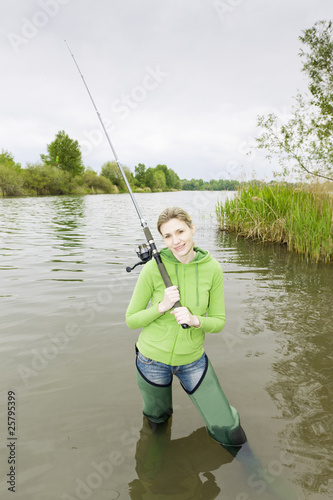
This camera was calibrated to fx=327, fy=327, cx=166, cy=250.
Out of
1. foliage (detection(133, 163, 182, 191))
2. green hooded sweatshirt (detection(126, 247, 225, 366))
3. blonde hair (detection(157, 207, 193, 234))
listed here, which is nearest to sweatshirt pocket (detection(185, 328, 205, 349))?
green hooded sweatshirt (detection(126, 247, 225, 366))

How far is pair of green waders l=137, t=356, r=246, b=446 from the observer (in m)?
2.38

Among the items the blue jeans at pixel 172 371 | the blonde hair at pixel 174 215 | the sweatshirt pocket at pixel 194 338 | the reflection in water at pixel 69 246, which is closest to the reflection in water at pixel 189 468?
the blue jeans at pixel 172 371

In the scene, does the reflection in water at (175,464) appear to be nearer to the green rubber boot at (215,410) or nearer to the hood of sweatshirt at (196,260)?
the green rubber boot at (215,410)

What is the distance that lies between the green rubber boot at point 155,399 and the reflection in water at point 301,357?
→ 981 mm

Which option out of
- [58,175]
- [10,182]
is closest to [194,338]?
[10,182]

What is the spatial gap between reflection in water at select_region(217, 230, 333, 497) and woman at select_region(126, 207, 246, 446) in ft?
1.73

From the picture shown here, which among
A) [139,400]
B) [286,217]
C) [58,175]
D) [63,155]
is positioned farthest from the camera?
[63,155]

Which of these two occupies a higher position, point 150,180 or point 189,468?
point 150,180

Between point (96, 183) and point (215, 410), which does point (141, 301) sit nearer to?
point (215, 410)

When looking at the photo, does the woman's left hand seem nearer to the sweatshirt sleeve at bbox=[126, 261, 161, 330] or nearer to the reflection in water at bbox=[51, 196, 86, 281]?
the sweatshirt sleeve at bbox=[126, 261, 161, 330]

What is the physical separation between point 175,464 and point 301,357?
223 cm

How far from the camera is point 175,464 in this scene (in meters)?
2.40

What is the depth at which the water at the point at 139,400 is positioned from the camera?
7.45ft

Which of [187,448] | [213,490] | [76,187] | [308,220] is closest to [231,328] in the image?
[187,448]
